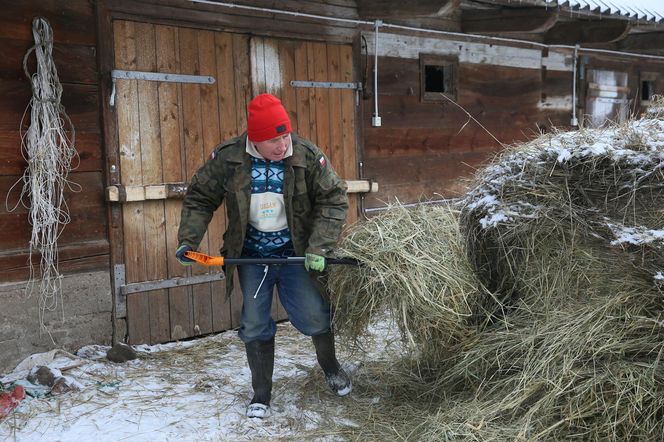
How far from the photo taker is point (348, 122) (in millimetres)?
6289

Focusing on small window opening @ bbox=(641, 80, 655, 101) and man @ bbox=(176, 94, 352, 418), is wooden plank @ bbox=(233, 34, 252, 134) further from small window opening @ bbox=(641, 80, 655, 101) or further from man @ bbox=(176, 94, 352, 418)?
small window opening @ bbox=(641, 80, 655, 101)

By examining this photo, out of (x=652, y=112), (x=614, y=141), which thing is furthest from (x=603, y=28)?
(x=614, y=141)

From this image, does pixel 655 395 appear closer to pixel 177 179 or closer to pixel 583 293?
pixel 583 293

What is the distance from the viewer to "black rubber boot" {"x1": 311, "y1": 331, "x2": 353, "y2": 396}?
13.1 feet

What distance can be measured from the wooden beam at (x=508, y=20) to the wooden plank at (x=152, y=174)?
10.8 ft

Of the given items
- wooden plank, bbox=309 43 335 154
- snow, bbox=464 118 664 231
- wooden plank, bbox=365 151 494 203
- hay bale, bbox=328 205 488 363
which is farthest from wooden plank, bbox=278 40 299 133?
snow, bbox=464 118 664 231

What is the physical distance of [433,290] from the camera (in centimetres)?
354

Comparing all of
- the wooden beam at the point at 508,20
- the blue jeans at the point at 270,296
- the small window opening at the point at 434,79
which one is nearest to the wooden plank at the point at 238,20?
the wooden beam at the point at 508,20

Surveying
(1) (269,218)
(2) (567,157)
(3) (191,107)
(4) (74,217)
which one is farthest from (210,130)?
(2) (567,157)

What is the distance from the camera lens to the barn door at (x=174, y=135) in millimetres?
5031

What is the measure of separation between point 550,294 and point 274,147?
1.46 m

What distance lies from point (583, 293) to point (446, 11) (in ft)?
10.8

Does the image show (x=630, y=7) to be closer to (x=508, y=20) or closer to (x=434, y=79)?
(x=508, y=20)

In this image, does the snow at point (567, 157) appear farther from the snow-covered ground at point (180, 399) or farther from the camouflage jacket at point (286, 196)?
the snow-covered ground at point (180, 399)
